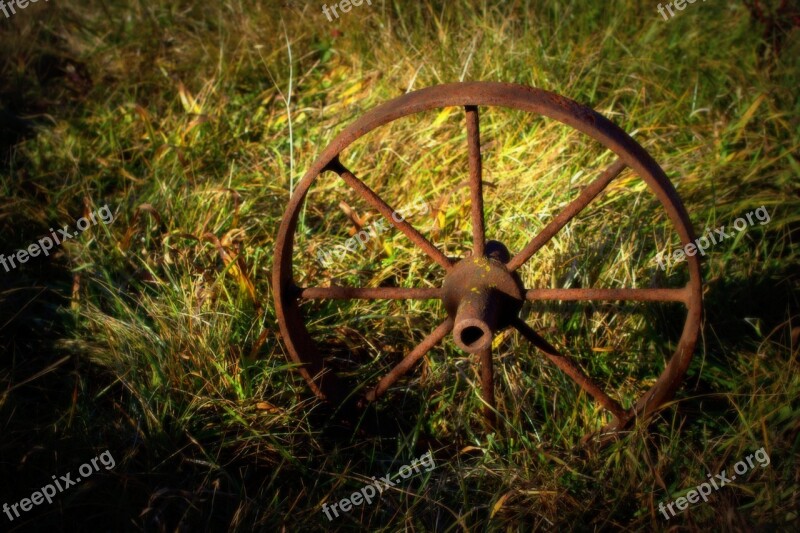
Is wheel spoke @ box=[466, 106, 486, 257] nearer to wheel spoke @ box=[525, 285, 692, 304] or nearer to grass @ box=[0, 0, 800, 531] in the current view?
wheel spoke @ box=[525, 285, 692, 304]

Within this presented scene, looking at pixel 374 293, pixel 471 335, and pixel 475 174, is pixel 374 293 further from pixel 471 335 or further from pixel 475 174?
pixel 475 174

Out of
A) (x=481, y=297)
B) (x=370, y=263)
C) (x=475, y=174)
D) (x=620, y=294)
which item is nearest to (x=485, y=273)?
(x=481, y=297)

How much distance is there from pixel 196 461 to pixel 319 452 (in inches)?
15.0

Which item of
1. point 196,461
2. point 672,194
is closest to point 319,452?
point 196,461

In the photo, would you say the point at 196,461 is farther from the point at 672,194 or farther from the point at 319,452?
the point at 672,194

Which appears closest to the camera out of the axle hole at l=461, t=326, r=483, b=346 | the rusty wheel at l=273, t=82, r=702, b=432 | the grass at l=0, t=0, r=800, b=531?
the rusty wheel at l=273, t=82, r=702, b=432

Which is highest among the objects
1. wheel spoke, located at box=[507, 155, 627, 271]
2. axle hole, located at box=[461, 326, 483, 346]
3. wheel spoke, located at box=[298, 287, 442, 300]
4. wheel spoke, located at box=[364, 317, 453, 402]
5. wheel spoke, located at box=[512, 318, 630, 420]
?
wheel spoke, located at box=[298, 287, 442, 300]

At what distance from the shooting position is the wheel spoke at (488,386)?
214cm

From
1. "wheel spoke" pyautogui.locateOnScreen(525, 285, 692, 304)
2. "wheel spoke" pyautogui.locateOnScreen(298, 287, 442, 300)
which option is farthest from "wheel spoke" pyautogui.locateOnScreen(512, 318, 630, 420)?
"wheel spoke" pyautogui.locateOnScreen(298, 287, 442, 300)

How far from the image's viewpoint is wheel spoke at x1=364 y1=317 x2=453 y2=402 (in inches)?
85.9

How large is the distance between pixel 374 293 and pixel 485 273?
0.34m

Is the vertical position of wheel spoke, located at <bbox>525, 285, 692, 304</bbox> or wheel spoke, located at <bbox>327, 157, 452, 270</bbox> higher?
wheel spoke, located at <bbox>327, 157, 452, 270</bbox>

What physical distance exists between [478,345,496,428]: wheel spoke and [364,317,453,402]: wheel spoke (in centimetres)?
13

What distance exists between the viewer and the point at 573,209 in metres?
2.01
